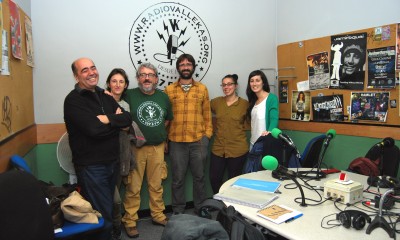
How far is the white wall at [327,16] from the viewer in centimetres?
272

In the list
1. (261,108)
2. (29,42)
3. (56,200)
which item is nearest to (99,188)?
(56,200)

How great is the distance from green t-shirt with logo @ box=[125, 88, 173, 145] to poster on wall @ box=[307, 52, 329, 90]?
5.39 feet

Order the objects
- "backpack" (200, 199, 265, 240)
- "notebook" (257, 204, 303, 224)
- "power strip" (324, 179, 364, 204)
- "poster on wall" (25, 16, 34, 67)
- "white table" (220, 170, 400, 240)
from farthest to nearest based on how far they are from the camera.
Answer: "poster on wall" (25, 16, 34, 67)
"power strip" (324, 179, 364, 204)
"notebook" (257, 204, 303, 224)
"white table" (220, 170, 400, 240)
"backpack" (200, 199, 265, 240)

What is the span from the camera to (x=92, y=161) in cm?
216

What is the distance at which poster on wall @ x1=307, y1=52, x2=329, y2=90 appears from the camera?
3158 mm

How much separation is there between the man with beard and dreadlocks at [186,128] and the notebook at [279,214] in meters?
1.60

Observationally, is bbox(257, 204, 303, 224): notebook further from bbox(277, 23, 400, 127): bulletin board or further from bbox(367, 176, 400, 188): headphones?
bbox(277, 23, 400, 127): bulletin board

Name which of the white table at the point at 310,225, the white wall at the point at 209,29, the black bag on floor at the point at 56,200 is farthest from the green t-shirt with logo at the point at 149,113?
the white table at the point at 310,225

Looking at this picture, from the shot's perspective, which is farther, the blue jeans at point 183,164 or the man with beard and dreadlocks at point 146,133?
the blue jeans at point 183,164

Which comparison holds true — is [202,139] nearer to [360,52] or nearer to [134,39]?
[134,39]

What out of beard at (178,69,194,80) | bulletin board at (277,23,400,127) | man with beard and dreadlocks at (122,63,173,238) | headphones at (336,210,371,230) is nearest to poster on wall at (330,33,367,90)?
bulletin board at (277,23,400,127)

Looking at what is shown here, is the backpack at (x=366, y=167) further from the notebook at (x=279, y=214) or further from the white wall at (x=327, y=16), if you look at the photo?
the white wall at (x=327, y=16)

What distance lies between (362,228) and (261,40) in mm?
2851

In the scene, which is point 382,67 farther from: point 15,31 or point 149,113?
point 15,31
